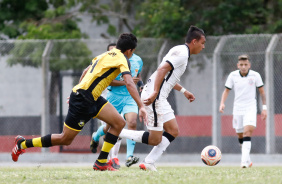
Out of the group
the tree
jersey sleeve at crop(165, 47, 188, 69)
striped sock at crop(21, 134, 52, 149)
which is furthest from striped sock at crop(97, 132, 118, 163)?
the tree

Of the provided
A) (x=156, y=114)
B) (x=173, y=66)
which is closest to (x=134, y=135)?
(x=156, y=114)

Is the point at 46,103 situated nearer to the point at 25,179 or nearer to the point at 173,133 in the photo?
the point at 173,133

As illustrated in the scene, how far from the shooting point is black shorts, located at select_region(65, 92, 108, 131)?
8328 millimetres

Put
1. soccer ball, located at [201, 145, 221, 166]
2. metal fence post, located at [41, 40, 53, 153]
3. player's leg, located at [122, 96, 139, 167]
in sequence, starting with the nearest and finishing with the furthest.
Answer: soccer ball, located at [201, 145, 221, 166] → player's leg, located at [122, 96, 139, 167] → metal fence post, located at [41, 40, 53, 153]

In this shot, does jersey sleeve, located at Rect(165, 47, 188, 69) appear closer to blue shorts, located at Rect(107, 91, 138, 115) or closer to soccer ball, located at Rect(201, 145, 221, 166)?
soccer ball, located at Rect(201, 145, 221, 166)

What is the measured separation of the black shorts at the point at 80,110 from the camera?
833cm

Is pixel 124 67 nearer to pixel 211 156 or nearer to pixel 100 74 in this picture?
pixel 100 74

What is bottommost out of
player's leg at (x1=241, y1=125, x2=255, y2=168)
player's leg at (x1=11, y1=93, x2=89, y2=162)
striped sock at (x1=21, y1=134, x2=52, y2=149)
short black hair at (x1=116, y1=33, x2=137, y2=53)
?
player's leg at (x1=241, y1=125, x2=255, y2=168)

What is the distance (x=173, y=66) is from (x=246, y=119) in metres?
3.80

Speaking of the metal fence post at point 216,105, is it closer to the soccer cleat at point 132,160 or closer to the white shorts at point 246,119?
the white shorts at point 246,119

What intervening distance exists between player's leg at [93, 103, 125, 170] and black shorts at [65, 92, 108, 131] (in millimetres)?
84

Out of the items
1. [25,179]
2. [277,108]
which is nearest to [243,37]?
[277,108]

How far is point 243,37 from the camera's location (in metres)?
16.4

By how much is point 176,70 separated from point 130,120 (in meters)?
2.17
